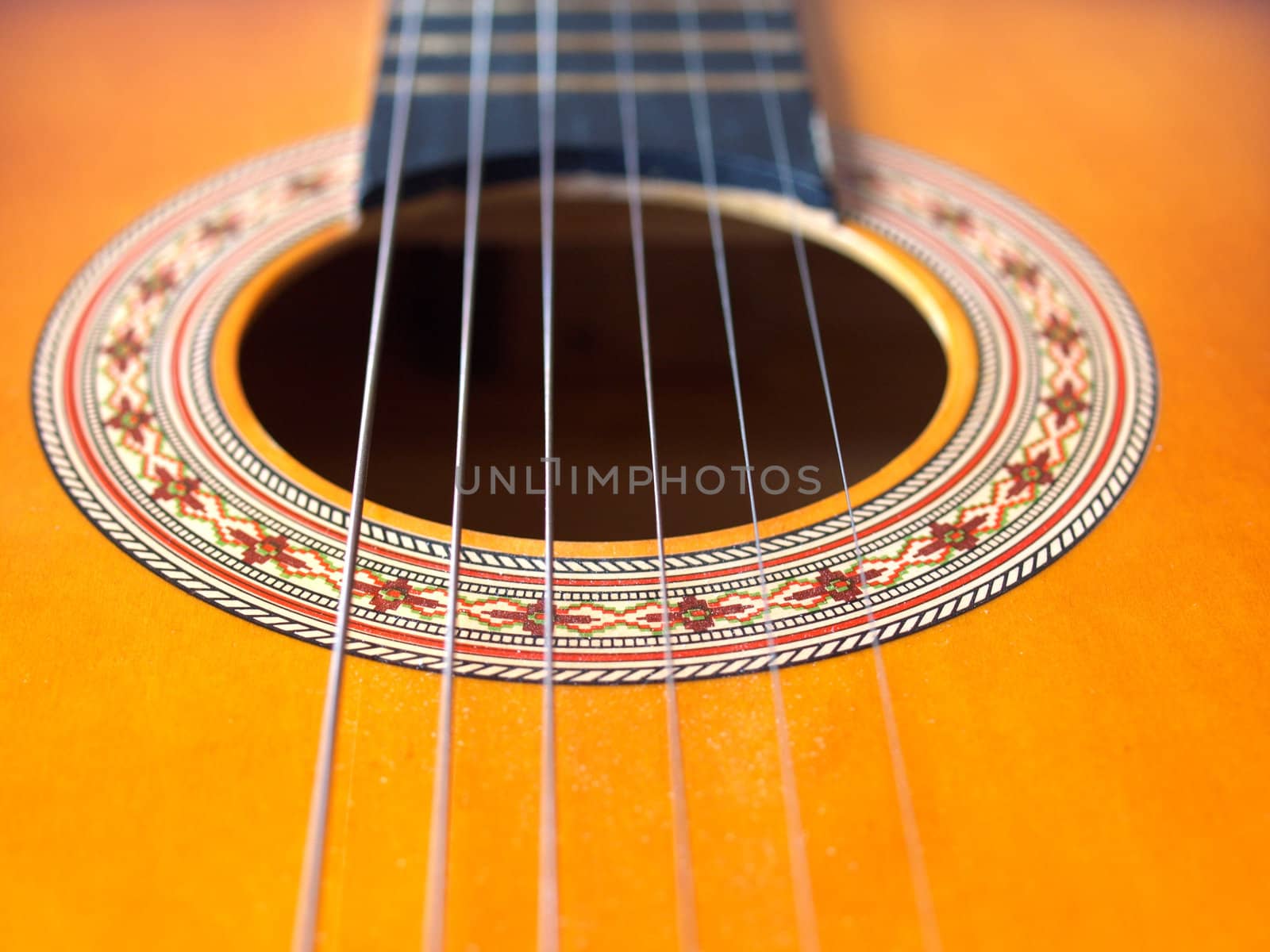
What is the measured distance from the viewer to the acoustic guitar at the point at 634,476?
93 cm

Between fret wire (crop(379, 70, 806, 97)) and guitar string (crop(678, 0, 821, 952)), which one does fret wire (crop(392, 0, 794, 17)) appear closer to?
guitar string (crop(678, 0, 821, 952))

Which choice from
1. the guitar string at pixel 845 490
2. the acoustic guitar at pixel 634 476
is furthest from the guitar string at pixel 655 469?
the guitar string at pixel 845 490

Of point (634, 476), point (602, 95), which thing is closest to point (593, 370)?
point (634, 476)

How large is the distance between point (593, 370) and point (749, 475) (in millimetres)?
258

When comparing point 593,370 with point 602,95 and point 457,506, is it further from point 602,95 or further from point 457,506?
point 602,95

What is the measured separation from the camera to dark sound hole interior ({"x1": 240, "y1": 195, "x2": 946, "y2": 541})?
1233mm

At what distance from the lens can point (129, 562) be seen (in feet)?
3.71

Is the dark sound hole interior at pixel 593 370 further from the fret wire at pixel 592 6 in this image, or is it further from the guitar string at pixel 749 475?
the fret wire at pixel 592 6

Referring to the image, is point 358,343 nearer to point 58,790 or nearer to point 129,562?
point 129,562

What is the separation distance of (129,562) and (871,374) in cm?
76

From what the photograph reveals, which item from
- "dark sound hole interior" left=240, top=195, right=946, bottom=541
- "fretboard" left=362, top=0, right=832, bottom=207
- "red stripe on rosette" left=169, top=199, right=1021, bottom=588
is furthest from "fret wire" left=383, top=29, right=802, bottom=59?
"red stripe on rosette" left=169, top=199, right=1021, bottom=588

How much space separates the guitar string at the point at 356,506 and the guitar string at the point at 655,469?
25 cm

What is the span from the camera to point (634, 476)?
1256 millimetres

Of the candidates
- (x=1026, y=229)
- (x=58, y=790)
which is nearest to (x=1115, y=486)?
(x=1026, y=229)
